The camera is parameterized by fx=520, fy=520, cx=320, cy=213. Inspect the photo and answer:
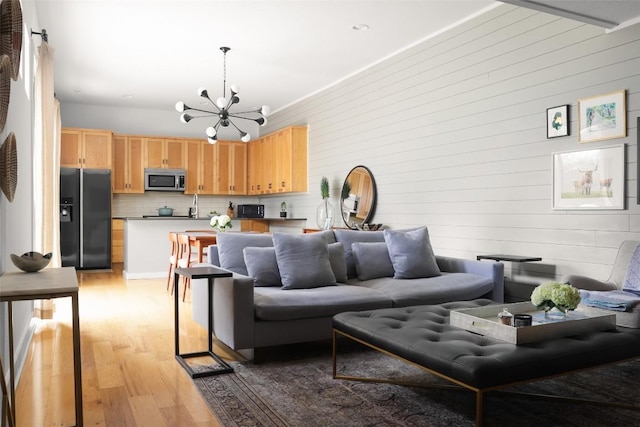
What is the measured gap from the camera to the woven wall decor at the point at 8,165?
250 cm

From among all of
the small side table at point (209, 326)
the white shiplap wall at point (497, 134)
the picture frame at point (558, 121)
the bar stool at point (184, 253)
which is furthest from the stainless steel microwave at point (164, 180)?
the picture frame at point (558, 121)

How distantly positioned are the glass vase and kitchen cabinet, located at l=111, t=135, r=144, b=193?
13.1ft

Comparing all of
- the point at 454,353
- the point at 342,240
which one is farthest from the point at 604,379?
the point at 342,240

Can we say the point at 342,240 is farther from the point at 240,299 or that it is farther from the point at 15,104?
the point at 15,104

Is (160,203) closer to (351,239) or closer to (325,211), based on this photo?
(325,211)

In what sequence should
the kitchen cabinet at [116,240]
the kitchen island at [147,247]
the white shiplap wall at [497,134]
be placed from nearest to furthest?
the white shiplap wall at [497,134]
the kitchen island at [147,247]
the kitchen cabinet at [116,240]

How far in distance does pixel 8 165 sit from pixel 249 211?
7.85 meters

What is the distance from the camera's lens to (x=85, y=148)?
9422 millimetres

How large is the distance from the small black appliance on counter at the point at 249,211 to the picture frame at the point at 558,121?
22.1 ft

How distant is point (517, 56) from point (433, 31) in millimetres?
1254

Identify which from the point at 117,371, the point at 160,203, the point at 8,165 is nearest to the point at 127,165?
the point at 160,203

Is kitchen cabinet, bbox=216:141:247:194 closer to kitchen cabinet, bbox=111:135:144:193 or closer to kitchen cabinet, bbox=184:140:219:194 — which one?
kitchen cabinet, bbox=184:140:219:194

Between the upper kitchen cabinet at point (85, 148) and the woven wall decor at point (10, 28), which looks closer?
the woven wall decor at point (10, 28)

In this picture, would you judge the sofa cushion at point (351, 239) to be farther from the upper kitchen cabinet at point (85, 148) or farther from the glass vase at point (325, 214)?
the upper kitchen cabinet at point (85, 148)
